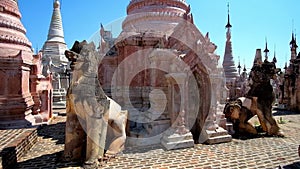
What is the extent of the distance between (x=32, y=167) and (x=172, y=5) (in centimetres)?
959

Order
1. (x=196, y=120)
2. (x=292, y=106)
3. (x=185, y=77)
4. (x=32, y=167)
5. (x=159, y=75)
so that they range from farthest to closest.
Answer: (x=292, y=106), (x=159, y=75), (x=196, y=120), (x=185, y=77), (x=32, y=167)

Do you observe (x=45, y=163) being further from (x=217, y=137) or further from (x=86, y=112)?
(x=217, y=137)

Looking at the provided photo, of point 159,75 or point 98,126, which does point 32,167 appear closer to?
point 98,126

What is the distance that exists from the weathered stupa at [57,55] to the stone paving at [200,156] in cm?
1216

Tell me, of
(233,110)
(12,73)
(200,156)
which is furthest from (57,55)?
(200,156)

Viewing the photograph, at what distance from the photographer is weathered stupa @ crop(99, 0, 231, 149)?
6344mm

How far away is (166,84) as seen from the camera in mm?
7531

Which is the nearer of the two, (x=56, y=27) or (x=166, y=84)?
(x=166, y=84)

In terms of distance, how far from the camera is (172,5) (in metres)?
11.0

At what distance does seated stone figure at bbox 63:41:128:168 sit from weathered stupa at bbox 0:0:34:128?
3658 mm

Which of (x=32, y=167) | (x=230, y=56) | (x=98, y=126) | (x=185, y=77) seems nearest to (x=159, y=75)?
(x=185, y=77)

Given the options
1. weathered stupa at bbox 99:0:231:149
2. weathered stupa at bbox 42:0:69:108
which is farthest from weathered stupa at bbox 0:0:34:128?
weathered stupa at bbox 42:0:69:108

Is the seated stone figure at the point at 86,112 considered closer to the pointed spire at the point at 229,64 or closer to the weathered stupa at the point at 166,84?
the weathered stupa at the point at 166,84

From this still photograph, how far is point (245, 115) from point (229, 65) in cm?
1314
